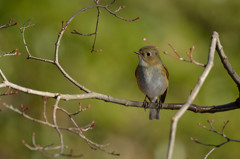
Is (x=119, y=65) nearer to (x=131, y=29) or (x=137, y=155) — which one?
(x=131, y=29)

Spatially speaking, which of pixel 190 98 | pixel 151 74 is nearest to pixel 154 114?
pixel 151 74

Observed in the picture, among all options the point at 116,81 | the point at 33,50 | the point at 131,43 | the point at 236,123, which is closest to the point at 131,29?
the point at 131,43

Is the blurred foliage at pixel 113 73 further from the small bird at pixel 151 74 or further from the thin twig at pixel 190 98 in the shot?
the thin twig at pixel 190 98

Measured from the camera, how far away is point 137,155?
376 inches

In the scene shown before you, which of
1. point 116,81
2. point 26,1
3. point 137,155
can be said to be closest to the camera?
point 26,1

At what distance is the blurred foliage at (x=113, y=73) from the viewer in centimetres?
756

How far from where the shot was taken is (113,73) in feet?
26.1

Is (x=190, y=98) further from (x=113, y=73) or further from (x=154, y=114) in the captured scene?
(x=113, y=73)

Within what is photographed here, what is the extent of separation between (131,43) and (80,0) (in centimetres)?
126

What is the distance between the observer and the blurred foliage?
7559 millimetres

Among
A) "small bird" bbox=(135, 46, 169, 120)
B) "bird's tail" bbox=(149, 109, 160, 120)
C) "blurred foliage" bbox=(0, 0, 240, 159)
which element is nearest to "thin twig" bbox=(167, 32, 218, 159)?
"small bird" bbox=(135, 46, 169, 120)

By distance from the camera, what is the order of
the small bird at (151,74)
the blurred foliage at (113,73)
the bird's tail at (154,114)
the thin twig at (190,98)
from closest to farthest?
the thin twig at (190,98), the small bird at (151,74), the bird's tail at (154,114), the blurred foliage at (113,73)

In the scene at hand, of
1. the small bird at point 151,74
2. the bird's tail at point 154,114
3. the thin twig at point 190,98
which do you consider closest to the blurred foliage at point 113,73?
the bird's tail at point 154,114

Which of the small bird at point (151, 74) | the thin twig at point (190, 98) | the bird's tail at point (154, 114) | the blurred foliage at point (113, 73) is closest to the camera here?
the thin twig at point (190, 98)
